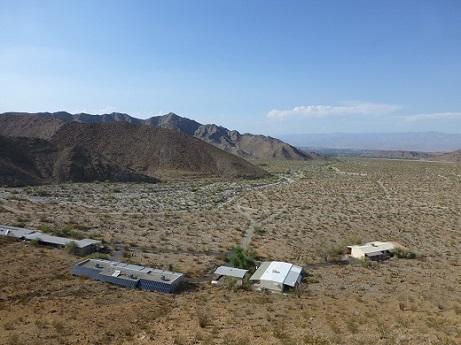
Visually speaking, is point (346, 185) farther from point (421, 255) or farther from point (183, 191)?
point (421, 255)

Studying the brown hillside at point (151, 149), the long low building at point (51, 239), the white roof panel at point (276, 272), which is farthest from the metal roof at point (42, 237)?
the brown hillside at point (151, 149)

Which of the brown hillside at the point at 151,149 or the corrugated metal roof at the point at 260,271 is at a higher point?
the brown hillside at the point at 151,149

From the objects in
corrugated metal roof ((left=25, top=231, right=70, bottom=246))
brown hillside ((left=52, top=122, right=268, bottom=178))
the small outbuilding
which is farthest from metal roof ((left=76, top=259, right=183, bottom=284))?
brown hillside ((left=52, top=122, right=268, bottom=178))

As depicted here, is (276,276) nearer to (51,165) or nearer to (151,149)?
(51,165)

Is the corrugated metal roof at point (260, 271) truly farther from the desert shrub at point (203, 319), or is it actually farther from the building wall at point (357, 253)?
the building wall at point (357, 253)

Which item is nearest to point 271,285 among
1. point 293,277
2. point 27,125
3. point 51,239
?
point 293,277

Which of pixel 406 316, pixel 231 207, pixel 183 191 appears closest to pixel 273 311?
pixel 406 316
